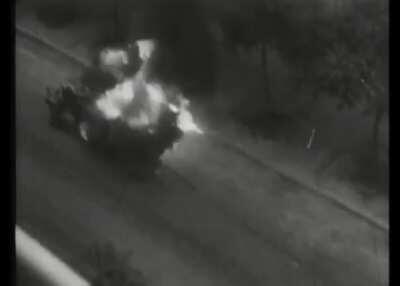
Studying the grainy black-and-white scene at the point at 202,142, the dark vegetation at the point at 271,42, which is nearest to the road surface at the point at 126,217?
the grainy black-and-white scene at the point at 202,142

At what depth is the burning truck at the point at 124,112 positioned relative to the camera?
43.4 inches

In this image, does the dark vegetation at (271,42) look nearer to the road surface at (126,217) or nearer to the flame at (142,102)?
the flame at (142,102)

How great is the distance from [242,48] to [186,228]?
→ 0.35 m

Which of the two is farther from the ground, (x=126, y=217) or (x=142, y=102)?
(x=142, y=102)

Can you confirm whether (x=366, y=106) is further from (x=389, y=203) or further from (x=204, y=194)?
(x=204, y=194)

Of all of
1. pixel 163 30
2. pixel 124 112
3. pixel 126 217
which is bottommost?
pixel 126 217

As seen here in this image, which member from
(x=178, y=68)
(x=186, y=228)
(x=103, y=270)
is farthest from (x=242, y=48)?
(x=103, y=270)

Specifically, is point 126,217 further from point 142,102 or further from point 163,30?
point 163,30

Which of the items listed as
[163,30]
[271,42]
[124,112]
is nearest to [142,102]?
[124,112]

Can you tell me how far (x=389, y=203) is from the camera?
1.05m

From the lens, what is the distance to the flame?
1.10 metres

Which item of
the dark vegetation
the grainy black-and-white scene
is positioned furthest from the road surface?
the dark vegetation

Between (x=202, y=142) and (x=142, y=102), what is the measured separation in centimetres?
14

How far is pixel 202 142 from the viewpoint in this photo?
1.10m
